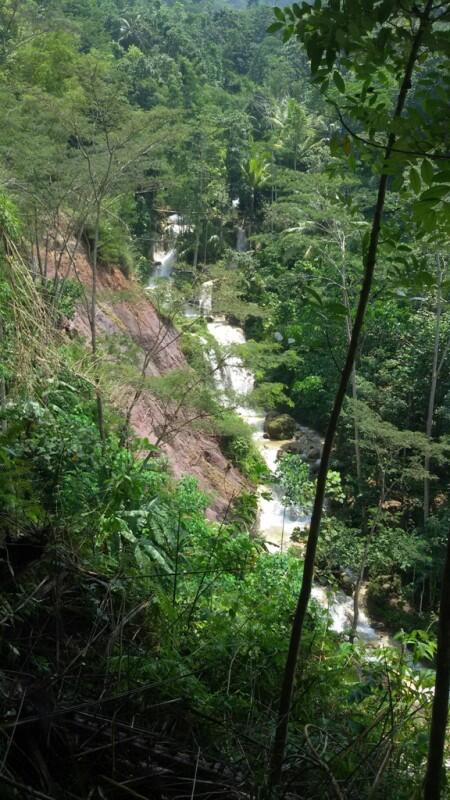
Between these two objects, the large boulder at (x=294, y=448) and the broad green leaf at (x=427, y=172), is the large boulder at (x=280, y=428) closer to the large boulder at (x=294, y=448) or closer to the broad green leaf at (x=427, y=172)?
the large boulder at (x=294, y=448)

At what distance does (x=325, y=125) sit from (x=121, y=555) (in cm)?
3022

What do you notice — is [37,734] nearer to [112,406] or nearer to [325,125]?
[112,406]

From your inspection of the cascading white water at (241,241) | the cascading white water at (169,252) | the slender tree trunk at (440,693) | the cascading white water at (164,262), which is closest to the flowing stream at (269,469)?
the cascading white water at (164,262)

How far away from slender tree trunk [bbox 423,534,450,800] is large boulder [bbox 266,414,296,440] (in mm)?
17333

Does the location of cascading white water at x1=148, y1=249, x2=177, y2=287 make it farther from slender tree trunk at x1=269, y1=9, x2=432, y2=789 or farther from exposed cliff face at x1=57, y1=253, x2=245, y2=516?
slender tree trunk at x1=269, y1=9, x2=432, y2=789

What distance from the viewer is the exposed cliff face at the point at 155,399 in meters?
11.8

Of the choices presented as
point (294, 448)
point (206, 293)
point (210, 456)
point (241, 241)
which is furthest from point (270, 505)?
point (241, 241)

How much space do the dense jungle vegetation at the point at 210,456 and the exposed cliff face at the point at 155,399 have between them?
4.3 inches

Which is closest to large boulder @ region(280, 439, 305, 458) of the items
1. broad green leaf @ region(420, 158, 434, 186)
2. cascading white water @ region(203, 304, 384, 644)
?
cascading white water @ region(203, 304, 384, 644)

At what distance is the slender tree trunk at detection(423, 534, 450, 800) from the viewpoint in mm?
1324

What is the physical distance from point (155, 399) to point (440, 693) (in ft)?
35.6

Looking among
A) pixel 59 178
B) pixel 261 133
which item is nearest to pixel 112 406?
pixel 59 178

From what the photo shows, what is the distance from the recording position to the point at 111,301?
45.6 ft

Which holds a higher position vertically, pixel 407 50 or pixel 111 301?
pixel 407 50
